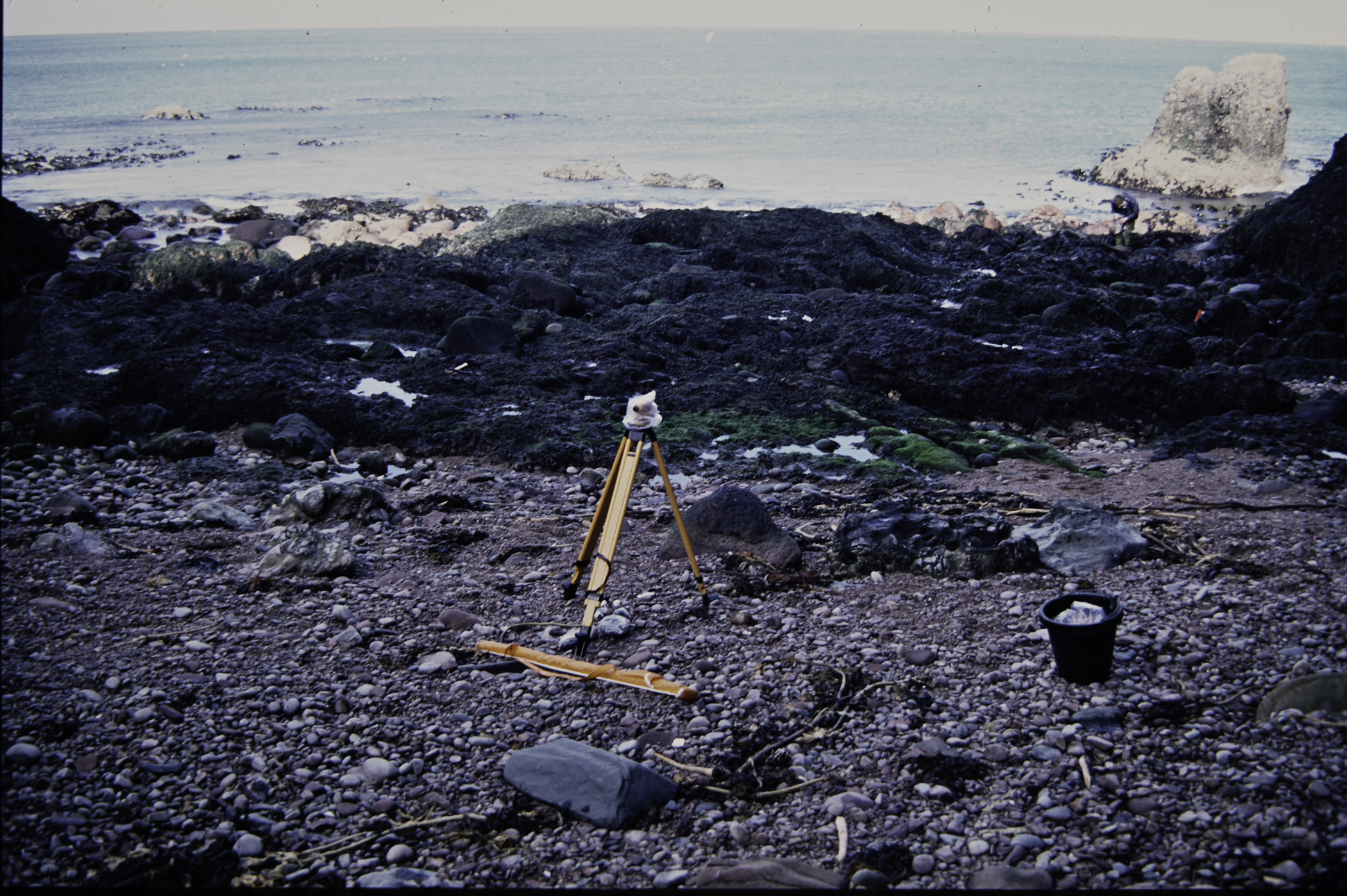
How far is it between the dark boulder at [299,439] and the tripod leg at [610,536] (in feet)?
14.5

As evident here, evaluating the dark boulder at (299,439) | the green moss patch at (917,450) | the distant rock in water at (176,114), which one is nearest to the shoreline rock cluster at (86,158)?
the distant rock in water at (176,114)

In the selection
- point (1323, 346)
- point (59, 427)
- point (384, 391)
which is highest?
point (1323, 346)

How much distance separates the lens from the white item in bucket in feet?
13.8

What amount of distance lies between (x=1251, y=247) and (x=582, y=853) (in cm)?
1630

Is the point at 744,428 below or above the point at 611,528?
below

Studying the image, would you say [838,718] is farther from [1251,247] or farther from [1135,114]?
[1135,114]

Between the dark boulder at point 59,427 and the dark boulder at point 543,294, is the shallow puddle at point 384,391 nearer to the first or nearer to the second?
the dark boulder at point 59,427

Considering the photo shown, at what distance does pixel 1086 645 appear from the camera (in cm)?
419

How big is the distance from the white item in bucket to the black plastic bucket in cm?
4

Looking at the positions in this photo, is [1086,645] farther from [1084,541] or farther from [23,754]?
[23,754]

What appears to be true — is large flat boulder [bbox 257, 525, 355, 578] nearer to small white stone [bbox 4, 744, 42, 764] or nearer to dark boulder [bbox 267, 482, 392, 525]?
dark boulder [bbox 267, 482, 392, 525]

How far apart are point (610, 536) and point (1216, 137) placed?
3113 centimetres

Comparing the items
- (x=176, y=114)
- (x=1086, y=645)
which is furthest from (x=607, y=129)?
(x=1086, y=645)

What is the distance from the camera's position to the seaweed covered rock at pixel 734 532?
6.13 meters
